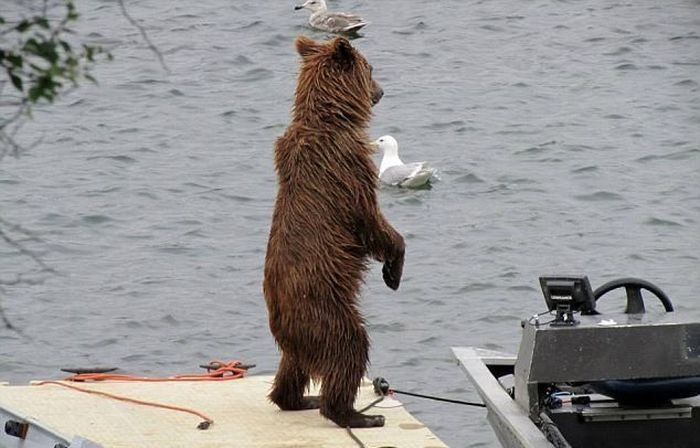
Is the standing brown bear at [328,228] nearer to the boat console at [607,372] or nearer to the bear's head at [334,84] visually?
the bear's head at [334,84]

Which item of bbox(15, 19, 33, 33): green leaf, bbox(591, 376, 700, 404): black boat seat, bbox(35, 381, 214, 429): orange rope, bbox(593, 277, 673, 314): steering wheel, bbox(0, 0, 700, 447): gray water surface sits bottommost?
bbox(0, 0, 700, 447): gray water surface

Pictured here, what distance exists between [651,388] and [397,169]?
8991 millimetres

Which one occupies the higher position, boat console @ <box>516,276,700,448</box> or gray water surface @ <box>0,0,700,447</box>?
boat console @ <box>516,276,700,448</box>

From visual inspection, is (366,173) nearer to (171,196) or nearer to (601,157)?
(171,196)

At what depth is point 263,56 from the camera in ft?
65.8

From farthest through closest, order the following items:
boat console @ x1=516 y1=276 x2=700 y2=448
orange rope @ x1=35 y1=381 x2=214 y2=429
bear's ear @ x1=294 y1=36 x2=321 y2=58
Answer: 1. orange rope @ x1=35 y1=381 x2=214 y2=429
2. bear's ear @ x1=294 y1=36 x2=321 y2=58
3. boat console @ x1=516 y1=276 x2=700 y2=448

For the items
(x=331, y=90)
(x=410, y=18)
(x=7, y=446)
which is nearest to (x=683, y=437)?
(x=331, y=90)

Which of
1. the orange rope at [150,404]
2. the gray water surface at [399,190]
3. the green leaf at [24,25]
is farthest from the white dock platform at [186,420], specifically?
the green leaf at [24,25]

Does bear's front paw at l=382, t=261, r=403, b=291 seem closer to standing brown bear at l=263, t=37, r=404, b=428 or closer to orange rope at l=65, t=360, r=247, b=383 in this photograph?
standing brown bear at l=263, t=37, r=404, b=428

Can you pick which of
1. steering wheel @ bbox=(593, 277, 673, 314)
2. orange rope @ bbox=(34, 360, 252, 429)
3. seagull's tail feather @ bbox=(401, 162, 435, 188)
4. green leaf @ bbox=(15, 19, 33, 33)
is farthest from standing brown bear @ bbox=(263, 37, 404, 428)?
seagull's tail feather @ bbox=(401, 162, 435, 188)

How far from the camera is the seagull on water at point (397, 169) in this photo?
15.8m

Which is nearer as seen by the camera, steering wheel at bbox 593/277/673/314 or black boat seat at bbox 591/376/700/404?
black boat seat at bbox 591/376/700/404

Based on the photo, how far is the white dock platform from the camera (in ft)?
24.1

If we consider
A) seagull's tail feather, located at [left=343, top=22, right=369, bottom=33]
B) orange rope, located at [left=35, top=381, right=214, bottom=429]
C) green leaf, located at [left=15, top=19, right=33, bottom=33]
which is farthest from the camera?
seagull's tail feather, located at [left=343, top=22, right=369, bottom=33]
